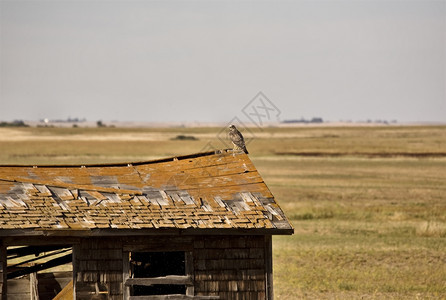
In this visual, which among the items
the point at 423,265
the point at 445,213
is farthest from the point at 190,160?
the point at 445,213

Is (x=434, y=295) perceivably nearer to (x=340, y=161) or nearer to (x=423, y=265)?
(x=423, y=265)

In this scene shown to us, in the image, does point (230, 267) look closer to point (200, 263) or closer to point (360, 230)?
point (200, 263)

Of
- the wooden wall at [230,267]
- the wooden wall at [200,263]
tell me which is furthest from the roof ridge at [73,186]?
the wooden wall at [230,267]

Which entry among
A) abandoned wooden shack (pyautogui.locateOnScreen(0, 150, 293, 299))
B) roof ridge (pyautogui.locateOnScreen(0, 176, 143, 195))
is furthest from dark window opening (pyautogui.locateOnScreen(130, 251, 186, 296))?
roof ridge (pyautogui.locateOnScreen(0, 176, 143, 195))

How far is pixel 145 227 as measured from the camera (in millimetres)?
12789

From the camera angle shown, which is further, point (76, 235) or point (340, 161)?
point (340, 161)

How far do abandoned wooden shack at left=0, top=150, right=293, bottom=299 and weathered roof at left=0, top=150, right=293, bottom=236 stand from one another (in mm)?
15

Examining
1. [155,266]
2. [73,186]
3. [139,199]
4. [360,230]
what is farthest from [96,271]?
[360,230]

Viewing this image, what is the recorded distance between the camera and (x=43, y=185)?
13.6m

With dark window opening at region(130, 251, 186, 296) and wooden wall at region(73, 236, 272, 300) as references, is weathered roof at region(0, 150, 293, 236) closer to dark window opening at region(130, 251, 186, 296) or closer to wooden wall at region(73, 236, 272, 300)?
wooden wall at region(73, 236, 272, 300)

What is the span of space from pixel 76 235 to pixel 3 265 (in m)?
1.14

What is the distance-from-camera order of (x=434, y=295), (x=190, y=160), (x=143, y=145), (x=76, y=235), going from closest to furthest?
(x=76, y=235), (x=190, y=160), (x=434, y=295), (x=143, y=145)

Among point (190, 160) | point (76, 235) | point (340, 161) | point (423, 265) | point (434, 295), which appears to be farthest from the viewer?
point (340, 161)

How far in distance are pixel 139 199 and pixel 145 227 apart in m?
0.87
